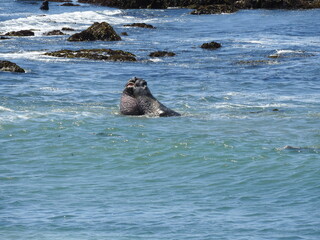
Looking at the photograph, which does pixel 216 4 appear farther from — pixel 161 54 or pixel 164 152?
pixel 164 152

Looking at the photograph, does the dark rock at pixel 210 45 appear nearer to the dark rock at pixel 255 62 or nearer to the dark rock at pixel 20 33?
the dark rock at pixel 255 62

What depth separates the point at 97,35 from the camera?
37562 mm

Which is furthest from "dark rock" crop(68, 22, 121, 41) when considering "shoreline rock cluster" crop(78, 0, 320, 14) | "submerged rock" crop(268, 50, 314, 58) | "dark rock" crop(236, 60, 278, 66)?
"shoreline rock cluster" crop(78, 0, 320, 14)

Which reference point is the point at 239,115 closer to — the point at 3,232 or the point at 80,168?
the point at 80,168

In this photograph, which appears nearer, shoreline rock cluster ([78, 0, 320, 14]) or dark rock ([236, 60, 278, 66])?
dark rock ([236, 60, 278, 66])

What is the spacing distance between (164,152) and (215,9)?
52.1 meters

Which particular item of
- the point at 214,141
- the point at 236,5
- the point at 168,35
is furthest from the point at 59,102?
the point at 236,5

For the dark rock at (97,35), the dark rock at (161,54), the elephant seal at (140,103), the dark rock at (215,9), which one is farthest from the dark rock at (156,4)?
the elephant seal at (140,103)

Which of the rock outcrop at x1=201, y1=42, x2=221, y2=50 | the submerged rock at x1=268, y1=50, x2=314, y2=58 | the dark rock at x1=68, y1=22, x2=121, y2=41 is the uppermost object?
the dark rock at x1=68, y1=22, x2=121, y2=41

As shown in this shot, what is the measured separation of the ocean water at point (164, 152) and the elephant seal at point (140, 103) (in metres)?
0.43

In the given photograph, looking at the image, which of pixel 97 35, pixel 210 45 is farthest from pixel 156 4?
pixel 210 45

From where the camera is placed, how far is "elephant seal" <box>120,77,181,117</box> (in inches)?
683

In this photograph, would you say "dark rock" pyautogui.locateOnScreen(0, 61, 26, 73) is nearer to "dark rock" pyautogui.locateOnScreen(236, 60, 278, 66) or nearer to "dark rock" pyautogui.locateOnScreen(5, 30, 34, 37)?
"dark rock" pyautogui.locateOnScreen(236, 60, 278, 66)

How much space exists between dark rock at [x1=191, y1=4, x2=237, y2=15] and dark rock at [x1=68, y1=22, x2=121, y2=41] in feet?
85.9
